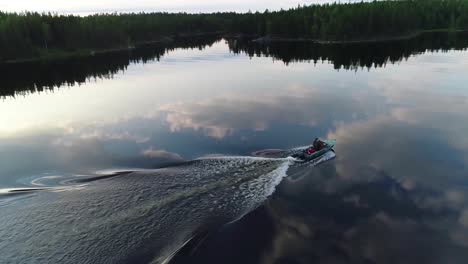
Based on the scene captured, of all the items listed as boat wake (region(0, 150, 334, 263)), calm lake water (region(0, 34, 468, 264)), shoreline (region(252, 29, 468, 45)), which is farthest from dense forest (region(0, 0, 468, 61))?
boat wake (region(0, 150, 334, 263))

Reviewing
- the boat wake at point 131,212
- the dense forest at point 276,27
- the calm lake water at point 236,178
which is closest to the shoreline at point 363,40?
the dense forest at point 276,27

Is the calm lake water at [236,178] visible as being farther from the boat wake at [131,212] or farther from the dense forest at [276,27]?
the dense forest at [276,27]

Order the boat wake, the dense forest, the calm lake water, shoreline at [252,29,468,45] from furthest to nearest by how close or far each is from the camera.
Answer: shoreline at [252,29,468,45] < the dense forest < the calm lake water < the boat wake

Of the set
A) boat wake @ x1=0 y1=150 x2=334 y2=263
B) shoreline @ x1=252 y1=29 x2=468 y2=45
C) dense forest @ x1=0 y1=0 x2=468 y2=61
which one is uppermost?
dense forest @ x1=0 y1=0 x2=468 y2=61

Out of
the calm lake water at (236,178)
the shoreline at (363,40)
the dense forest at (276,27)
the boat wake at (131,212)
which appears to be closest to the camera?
the boat wake at (131,212)

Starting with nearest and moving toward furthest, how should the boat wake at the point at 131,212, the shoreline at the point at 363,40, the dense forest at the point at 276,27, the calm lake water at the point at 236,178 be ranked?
the boat wake at the point at 131,212
the calm lake water at the point at 236,178
the dense forest at the point at 276,27
the shoreline at the point at 363,40

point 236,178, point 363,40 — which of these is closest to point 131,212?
point 236,178

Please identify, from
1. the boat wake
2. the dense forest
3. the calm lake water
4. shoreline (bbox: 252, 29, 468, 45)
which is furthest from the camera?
shoreline (bbox: 252, 29, 468, 45)

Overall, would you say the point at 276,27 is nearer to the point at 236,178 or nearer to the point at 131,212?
the point at 236,178

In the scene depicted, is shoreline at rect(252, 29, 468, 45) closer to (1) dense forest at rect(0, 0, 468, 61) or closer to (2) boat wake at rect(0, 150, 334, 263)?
(1) dense forest at rect(0, 0, 468, 61)
